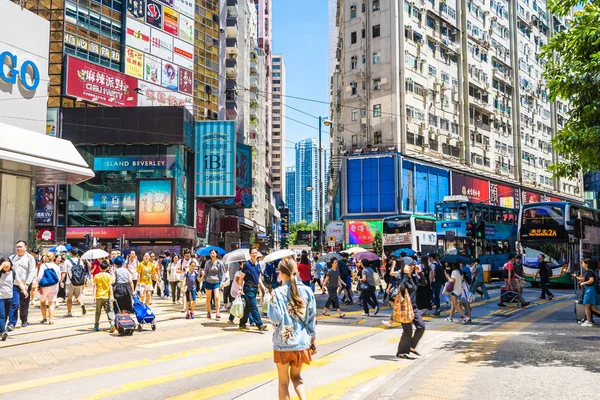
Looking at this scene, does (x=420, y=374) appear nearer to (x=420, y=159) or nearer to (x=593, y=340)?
(x=593, y=340)

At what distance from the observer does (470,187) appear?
2344 inches

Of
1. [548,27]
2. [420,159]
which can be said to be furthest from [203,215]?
[548,27]

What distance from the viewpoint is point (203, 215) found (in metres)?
55.3

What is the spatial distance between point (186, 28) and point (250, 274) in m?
47.6

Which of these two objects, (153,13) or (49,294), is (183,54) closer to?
(153,13)

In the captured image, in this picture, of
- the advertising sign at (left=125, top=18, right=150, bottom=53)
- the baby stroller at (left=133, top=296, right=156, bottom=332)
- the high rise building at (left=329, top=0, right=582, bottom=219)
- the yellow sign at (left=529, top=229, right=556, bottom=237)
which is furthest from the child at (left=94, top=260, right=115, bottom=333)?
the advertising sign at (left=125, top=18, right=150, bottom=53)

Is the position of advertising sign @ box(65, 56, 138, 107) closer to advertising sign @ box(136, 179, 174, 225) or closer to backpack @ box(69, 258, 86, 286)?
advertising sign @ box(136, 179, 174, 225)

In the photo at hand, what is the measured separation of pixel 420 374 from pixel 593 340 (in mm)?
5351

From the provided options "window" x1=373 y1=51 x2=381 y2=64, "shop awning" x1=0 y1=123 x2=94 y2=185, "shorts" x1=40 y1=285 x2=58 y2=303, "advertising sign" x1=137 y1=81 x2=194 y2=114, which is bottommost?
"shorts" x1=40 y1=285 x2=58 y2=303

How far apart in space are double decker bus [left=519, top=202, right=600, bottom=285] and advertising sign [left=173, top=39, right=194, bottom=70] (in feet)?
123

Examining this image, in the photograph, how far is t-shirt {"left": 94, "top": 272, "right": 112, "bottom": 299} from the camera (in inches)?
509

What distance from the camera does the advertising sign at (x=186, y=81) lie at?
182 ft

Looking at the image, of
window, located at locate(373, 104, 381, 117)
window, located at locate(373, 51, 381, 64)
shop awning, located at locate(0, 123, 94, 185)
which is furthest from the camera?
window, located at locate(373, 51, 381, 64)

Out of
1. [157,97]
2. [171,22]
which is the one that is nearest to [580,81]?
[157,97]
